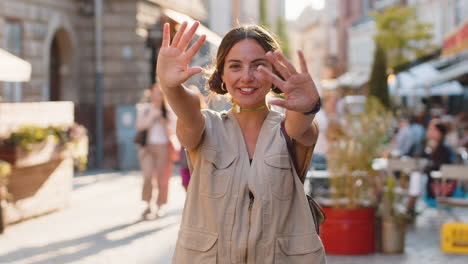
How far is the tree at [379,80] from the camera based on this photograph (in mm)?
26081

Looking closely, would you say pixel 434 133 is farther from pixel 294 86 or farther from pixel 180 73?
pixel 180 73

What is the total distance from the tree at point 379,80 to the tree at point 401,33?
320 inches

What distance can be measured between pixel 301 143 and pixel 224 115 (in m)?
0.38

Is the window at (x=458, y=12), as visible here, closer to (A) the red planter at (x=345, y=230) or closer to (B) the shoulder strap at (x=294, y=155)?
(A) the red planter at (x=345, y=230)

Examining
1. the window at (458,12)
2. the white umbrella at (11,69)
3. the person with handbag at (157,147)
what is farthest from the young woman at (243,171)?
the window at (458,12)

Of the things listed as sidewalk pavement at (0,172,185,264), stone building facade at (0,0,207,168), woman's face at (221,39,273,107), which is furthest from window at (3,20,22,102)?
woman's face at (221,39,273,107)

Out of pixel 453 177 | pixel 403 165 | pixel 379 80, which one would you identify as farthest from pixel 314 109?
pixel 379 80

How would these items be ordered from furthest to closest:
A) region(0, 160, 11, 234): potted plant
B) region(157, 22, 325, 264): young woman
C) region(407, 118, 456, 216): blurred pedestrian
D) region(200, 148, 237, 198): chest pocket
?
region(407, 118, 456, 216): blurred pedestrian
region(0, 160, 11, 234): potted plant
region(200, 148, 237, 198): chest pocket
region(157, 22, 325, 264): young woman

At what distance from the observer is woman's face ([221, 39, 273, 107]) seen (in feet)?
10.7

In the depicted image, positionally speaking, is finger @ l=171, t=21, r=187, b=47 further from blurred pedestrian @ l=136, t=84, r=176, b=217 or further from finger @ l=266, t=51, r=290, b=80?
blurred pedestrian @ l=136, t=84, r=176, b=217

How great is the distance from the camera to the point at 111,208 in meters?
12.5

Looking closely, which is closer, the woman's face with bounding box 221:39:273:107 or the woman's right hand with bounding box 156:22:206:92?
the woman's right hand with bounding box 156:22:206:92

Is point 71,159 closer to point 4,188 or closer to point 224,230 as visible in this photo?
point 4,188

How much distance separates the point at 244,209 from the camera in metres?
3.12
